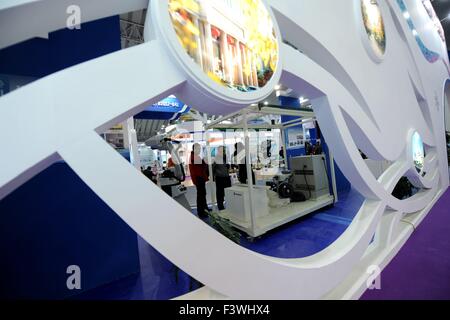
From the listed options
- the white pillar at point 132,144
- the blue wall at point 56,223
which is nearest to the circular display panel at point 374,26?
the blue wall at point 56,223

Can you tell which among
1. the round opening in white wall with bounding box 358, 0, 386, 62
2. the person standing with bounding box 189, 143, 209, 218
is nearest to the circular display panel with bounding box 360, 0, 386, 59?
the round opening in white wall with bounding box 358, 0, 386, 62

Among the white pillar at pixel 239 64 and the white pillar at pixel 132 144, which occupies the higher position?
the white pillar at pixel 239 64

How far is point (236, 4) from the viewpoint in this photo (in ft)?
4.08

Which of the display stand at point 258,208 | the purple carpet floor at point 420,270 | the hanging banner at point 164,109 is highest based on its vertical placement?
the hanging banner at point 164,109

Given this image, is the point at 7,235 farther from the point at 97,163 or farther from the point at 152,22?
the point at 152,22

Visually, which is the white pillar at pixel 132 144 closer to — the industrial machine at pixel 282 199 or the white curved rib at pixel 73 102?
the industrial machine at pixel 282 199

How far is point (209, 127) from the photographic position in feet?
14.8

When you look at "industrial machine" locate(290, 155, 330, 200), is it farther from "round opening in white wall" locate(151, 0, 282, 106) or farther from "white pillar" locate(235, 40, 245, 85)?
"white pillar" locate(235, 40, 245, 85)

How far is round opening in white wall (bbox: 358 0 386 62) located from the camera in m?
2.40

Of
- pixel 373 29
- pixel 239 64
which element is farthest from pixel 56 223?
pixel 373 29

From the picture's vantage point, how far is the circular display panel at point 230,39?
3.39ft

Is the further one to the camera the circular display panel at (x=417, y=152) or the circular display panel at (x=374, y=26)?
the circular display panel at (x=417, y=152)

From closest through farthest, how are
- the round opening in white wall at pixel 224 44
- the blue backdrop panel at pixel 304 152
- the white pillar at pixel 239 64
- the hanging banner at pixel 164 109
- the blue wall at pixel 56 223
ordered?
1. the round opening in white wall at pixel 224 44
2. the white pillar at pixel 239 64
3. the blue wall at pixel 56 223
4. the hanging banner at pixel 164 109
5. the blue backdrop panel at pixel 304 152

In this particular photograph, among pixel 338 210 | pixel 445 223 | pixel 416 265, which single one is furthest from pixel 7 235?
pixel 445 223
